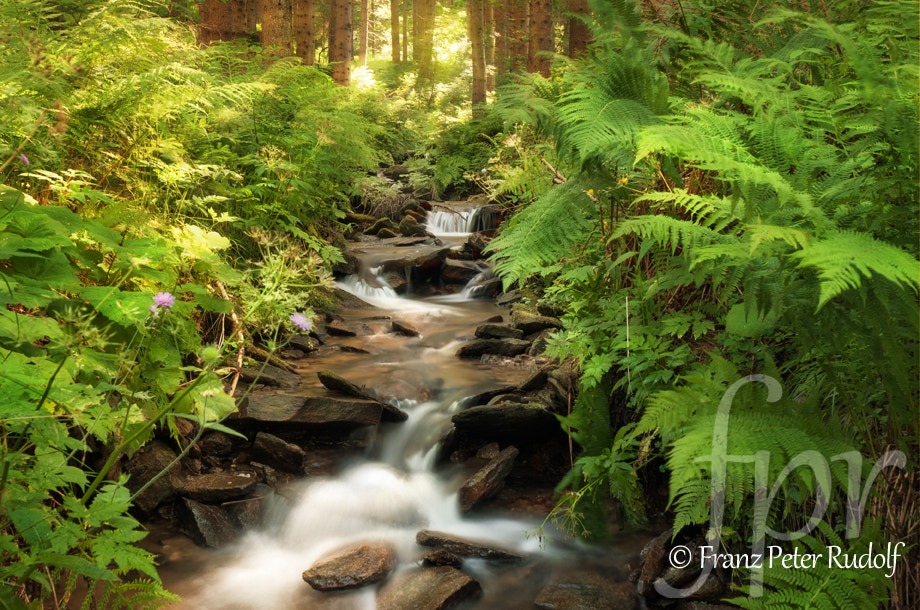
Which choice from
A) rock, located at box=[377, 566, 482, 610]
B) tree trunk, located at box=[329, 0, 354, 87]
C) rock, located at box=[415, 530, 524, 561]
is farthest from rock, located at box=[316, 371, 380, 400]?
tree trunk, located at box=[329, 0, 354, 87]

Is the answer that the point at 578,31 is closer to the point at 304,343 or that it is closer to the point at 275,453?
the point at 304,343

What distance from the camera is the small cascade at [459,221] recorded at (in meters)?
11.8

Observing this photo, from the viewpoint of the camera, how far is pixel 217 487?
13.3ft

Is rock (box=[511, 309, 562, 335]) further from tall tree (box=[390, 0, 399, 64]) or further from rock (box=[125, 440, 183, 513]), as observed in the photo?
tall tree (box=[390, 0, 399, 64])

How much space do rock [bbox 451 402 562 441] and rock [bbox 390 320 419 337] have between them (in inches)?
103

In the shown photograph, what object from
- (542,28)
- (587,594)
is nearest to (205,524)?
(587,594)

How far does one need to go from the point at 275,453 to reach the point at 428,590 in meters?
1.72

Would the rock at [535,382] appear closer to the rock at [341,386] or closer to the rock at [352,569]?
the rock at [341,386]

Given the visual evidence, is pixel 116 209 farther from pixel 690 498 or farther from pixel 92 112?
pixel 690 498

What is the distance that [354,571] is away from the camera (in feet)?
11.6

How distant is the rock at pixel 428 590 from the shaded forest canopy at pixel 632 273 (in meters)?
0.71

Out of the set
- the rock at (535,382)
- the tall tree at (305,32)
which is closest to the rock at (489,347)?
the rock at (535,382)

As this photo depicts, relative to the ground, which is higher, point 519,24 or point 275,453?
point 519,24

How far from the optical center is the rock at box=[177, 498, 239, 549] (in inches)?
149
